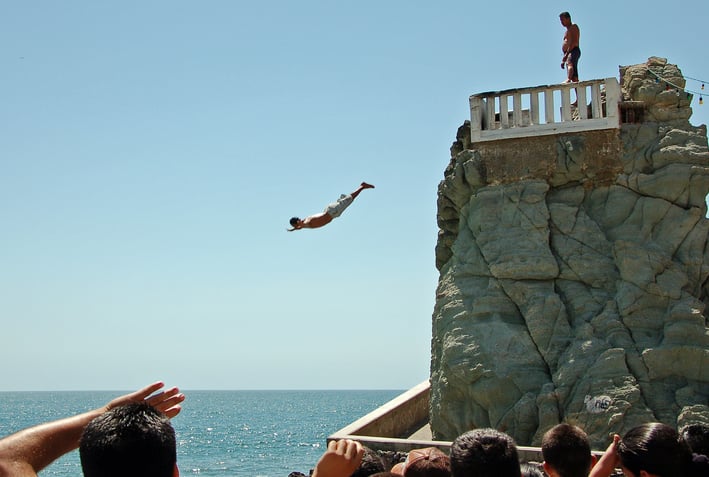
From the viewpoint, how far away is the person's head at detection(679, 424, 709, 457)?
5000 mm

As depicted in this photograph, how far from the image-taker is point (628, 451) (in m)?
4.51

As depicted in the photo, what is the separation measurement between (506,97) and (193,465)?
38016 mm

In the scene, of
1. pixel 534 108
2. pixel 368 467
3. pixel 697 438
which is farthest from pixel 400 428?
pixel 368 467

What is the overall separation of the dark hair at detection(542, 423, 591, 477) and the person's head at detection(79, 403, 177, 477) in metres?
2.75

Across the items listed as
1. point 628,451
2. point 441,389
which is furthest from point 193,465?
point 628,451

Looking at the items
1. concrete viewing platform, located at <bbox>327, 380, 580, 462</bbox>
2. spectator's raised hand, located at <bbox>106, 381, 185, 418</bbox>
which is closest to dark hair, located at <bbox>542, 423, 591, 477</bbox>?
spectator's raised hand, located at <bbox>106, 381, 185, 418</bbox>

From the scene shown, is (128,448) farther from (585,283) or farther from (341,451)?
(585,283)

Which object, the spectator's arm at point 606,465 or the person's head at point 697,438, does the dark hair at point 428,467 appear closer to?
A: the spectator's arm at point 606,465

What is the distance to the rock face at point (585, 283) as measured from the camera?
1134 cm

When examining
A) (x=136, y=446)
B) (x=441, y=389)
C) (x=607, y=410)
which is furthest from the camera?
(x=441, y=389)

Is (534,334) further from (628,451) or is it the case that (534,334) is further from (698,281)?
(628,451)

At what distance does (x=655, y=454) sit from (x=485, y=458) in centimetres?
124

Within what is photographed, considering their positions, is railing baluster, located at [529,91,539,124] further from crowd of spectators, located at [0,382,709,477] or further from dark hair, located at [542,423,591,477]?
dark hair, located at [542,423,591,477]

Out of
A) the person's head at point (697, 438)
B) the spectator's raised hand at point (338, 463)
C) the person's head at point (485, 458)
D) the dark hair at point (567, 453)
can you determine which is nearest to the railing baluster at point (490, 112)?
the person's head at point (697, 438)
